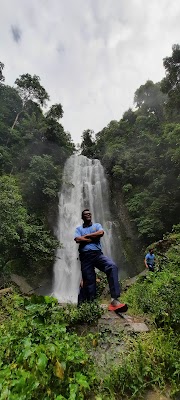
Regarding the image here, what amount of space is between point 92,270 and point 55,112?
23982mm

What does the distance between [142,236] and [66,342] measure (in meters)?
15.5

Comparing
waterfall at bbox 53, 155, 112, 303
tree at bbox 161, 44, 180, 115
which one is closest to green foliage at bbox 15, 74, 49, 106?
waterfall at bbox 53, 155, 112, 303

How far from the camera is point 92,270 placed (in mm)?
4168

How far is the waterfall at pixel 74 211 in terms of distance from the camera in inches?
640

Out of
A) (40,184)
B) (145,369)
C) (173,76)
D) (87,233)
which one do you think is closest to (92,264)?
(87,233)

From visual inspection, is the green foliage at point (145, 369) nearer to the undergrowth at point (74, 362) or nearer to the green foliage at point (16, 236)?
the undergrowth at point (74, 362)

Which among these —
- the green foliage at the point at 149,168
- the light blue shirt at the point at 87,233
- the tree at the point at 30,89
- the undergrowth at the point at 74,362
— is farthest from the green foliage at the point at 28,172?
the undergrowth at the point at 74,362

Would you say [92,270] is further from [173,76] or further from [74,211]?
[173,76]

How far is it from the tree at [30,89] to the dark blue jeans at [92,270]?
2440 cm

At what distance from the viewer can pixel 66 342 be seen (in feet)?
8.11

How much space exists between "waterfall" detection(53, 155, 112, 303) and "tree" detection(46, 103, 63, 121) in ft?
13.7

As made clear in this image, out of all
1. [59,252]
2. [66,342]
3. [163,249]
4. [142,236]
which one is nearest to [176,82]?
[142,236]

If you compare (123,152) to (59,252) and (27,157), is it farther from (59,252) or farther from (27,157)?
(59,252)

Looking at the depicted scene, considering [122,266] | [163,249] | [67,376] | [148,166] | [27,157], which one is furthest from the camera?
[27,157]
